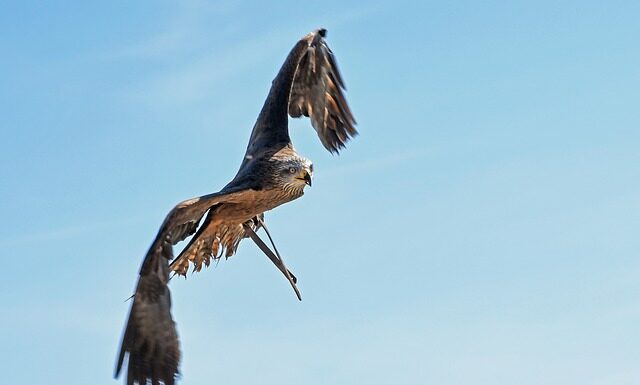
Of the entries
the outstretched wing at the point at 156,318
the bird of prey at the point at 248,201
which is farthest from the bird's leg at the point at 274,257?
the outstretched wing at the point at 156,318

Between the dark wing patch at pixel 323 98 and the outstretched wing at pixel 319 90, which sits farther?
the dark wing patch at pixel 323 98

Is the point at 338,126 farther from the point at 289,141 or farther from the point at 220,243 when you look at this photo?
the point at 220,243

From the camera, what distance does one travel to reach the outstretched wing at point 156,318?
57.8ft

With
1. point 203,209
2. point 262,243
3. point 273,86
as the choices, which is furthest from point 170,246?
point 273,86

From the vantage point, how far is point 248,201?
19859 mm

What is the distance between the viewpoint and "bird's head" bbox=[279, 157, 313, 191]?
19891 mm

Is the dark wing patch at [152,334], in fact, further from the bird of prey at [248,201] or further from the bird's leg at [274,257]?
the bird's leg at [274,257]

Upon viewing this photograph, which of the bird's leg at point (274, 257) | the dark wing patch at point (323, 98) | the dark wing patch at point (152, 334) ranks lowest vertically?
the dark wing patch at point (152, 334)

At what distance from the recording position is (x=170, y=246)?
18.7 m

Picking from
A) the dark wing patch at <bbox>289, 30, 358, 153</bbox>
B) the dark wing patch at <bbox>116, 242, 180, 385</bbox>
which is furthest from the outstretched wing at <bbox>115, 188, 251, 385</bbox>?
the dark wing patch at <bbox>289, 30, 358, 153</bbox>

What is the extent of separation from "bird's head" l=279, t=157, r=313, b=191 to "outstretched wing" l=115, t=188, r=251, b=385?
116cm

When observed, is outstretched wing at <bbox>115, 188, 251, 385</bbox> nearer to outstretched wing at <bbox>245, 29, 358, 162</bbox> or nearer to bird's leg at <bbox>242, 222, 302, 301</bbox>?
bird's leg at <bbox>242, 222, 302, 301</bbox>

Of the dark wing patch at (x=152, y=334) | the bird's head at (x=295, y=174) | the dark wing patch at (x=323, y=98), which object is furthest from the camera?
the dark wing patch at (x=323, y=98)

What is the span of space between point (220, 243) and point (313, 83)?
3.96m
